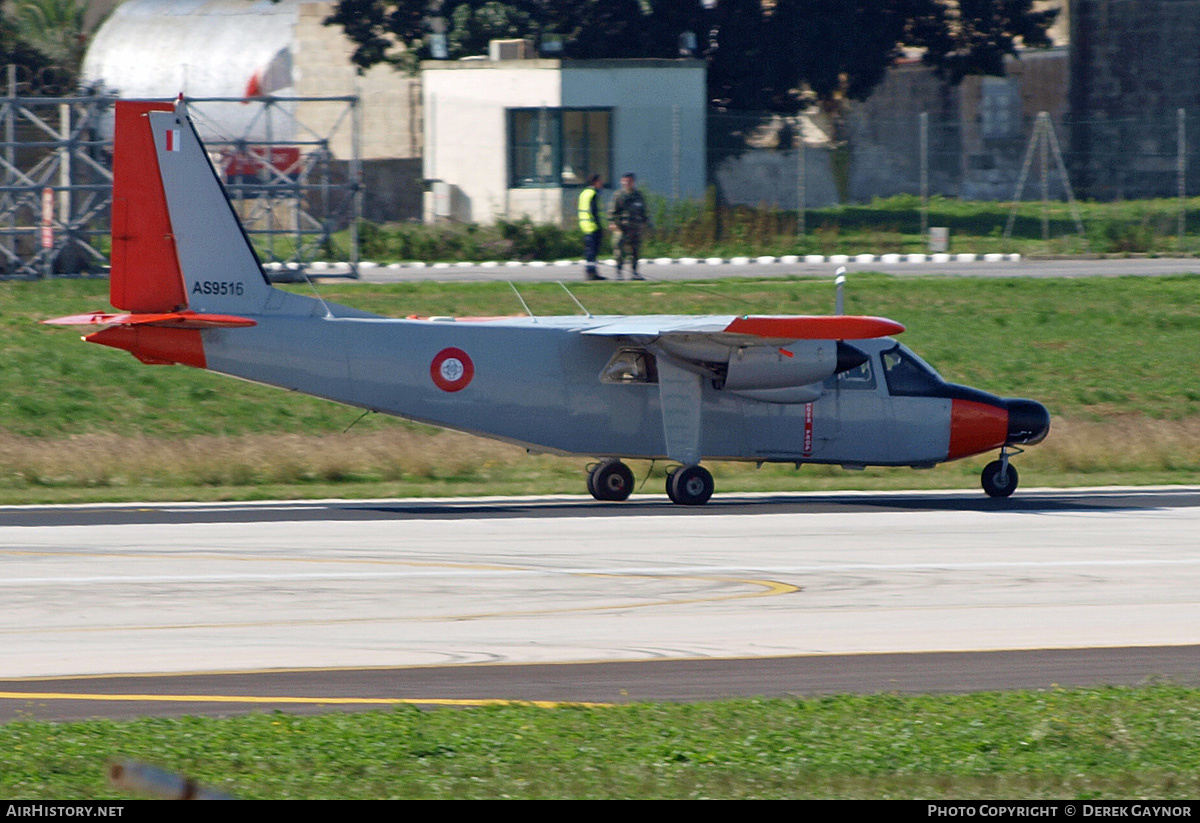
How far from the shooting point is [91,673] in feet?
35.6

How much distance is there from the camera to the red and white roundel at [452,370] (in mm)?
19453

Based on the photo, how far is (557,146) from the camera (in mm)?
48344

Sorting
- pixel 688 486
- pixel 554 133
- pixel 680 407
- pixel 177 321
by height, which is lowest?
pixel 688 486

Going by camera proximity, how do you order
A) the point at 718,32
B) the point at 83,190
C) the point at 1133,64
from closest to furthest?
the point at 83,190 < the point at 718,32 < the point at 1133,64

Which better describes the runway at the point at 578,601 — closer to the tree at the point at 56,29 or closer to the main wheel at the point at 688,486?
the main wheel at the point at 688,486

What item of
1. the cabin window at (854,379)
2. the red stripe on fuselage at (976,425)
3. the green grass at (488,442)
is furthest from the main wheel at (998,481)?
the green grass at (488,442)

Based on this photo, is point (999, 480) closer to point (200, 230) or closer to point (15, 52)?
point (200, 230)

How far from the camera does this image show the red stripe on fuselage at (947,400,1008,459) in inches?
825

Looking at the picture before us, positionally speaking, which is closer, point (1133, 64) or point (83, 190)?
point (83, 190)

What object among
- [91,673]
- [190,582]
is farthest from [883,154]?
[91,673]

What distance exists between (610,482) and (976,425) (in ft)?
16.1

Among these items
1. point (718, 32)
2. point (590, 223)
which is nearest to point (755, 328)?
point (590, 223)

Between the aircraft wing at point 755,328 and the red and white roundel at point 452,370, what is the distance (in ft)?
Result: 5.27
